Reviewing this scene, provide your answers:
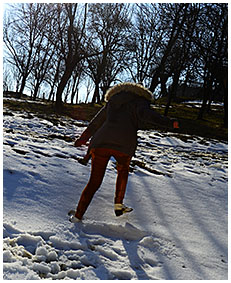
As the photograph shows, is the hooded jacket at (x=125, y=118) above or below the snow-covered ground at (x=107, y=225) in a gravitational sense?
above

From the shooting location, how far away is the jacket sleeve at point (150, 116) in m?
2.84

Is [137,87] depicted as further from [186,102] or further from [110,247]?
[186,102]

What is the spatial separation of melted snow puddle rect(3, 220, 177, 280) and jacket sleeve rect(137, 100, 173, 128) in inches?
50.9

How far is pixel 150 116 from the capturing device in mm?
2840

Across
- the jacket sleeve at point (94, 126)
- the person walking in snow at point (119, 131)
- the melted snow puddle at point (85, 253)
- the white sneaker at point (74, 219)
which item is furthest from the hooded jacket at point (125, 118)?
the melted snow puddle at point (85, 253)

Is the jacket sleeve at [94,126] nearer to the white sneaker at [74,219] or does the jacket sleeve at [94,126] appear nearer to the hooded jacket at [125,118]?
the hooded jacket at [125,118]

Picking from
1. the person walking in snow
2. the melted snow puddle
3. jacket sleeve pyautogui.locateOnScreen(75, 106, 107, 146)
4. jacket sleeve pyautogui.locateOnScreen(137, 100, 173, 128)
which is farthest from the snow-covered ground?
jacket sleeve pyautogui.locateOnScreen(137, 100, 173, 128)

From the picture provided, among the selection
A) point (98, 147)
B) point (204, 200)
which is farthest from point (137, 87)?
point (204, 200)

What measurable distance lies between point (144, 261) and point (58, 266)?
0.82 metres

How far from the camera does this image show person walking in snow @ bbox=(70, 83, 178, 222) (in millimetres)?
2893

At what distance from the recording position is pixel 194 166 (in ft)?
21.2

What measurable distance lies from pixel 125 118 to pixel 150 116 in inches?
12.3

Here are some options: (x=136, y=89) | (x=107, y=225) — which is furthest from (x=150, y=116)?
(x=107, y=225)

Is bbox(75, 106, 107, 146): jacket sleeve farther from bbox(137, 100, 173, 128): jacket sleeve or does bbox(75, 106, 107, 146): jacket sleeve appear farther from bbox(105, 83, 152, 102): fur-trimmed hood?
bbox(137, 100, 173, 128): jacket sleeve
